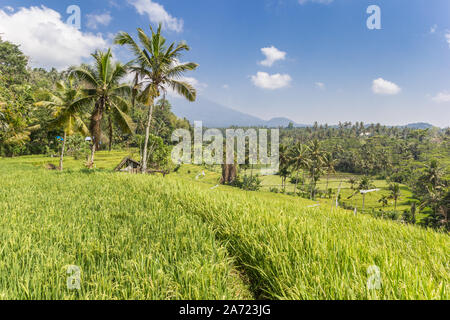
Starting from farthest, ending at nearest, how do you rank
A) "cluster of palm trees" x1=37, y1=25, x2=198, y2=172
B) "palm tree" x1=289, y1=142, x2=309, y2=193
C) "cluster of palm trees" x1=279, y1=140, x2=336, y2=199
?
"cluster of palm trees" x1=279, y1=140, x2=336, y2=199 → "palm tree" x1=289, y1=142, x2=309, y2=193 → "cluster of palm trees" x1=37, y1=25, x2=198, y2=172

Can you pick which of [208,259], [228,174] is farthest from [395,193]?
[208,259]

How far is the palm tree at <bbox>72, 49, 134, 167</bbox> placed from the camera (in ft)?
39.9

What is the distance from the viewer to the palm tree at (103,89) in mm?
12164

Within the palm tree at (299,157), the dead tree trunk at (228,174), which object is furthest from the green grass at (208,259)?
the dead tree trunk at (228,174)

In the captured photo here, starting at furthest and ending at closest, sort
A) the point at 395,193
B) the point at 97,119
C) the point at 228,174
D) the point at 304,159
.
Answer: the point at 228,174 → the point at 304,159 → the point at 395,193 → the point at 97,119

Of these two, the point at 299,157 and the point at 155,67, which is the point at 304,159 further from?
the point at 155,67

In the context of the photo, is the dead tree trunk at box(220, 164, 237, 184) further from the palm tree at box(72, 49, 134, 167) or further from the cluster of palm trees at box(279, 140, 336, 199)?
the palm tree at box(72, 49, 134, 167)

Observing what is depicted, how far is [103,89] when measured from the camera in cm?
1236

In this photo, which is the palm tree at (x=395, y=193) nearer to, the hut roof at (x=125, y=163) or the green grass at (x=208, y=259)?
the hut roof at (x=125, y=163)

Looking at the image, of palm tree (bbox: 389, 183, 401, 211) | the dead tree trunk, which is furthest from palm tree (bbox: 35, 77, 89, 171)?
palm tree (bbox: 389, 183, 401, 211)

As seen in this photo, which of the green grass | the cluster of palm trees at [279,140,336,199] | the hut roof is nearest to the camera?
the green grass
